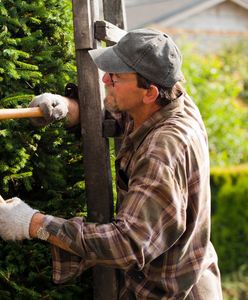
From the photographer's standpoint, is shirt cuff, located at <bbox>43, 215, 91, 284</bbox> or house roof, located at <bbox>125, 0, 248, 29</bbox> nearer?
shirt cuff, located at <bbox>43, 215, 91, 284</bbox>

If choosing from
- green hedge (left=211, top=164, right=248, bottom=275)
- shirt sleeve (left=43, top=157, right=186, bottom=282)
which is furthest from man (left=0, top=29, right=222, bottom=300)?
green hedge (left=211, top=164, right=248, bottom=275)

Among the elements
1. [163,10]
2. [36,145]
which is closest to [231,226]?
[36,145]

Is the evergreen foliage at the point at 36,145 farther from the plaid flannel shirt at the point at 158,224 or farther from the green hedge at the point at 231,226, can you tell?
the green hedge at the point at 231,226

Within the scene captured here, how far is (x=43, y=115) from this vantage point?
286 centimetres

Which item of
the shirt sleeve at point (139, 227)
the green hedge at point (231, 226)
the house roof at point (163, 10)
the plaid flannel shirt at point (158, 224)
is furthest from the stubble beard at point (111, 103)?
the house roof at point (163, 10)

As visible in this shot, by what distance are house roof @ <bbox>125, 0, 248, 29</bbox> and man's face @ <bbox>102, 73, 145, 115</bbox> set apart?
24840 millimetres

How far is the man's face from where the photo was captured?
2.77 meters

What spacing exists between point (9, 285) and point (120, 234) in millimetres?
655

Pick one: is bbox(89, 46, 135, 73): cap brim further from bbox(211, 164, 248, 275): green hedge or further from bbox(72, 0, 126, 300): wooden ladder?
bbox(211, 164, 248, 275): green hedge

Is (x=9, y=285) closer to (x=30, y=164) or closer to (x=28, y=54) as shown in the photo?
(x=30, y=164)

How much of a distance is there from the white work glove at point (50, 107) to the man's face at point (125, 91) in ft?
0.85

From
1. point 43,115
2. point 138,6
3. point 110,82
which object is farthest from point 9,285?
point 138,6

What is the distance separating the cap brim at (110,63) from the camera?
2730 mm

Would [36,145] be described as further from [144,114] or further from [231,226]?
[231,226]
